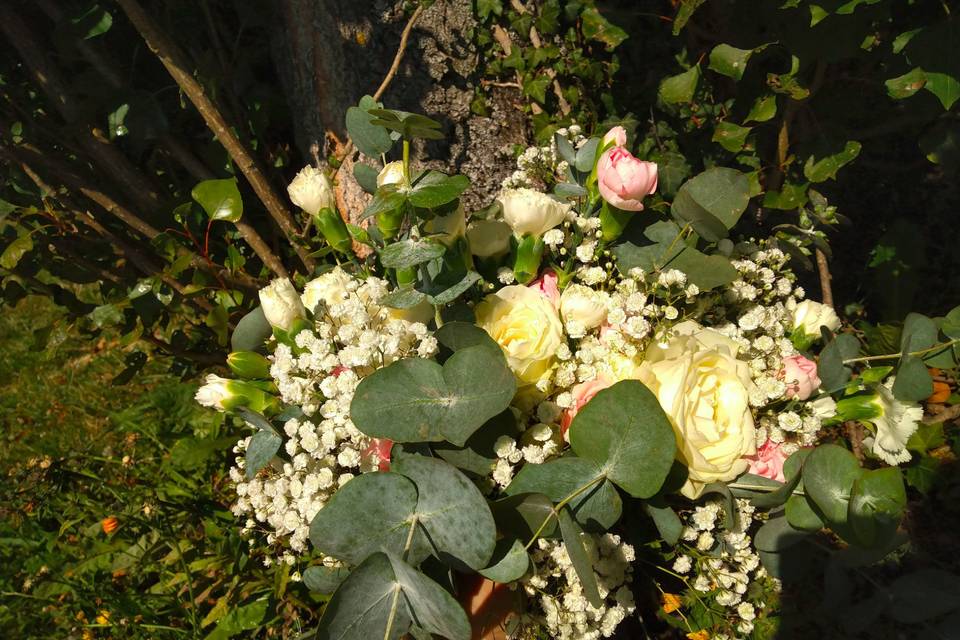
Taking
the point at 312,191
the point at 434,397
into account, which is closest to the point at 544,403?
the point at 434,397

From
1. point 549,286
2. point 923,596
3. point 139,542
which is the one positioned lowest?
point 923,596

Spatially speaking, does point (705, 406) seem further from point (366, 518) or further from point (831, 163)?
point (831, 163)

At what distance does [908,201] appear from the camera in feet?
7.65

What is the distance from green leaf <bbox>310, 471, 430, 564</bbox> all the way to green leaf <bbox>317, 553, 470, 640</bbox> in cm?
5

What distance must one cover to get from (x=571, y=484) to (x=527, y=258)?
1.17 feet

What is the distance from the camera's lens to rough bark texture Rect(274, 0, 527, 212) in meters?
1.45

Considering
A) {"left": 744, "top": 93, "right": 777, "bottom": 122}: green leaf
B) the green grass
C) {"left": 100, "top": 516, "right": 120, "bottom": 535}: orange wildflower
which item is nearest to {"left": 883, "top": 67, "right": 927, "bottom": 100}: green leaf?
{"left": 744, "top": 93, "right": 777, "bottom": 122}: green leaf

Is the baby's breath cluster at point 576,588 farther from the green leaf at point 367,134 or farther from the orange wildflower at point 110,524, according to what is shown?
the orange wildflower at point 110,524

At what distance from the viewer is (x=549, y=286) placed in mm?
994

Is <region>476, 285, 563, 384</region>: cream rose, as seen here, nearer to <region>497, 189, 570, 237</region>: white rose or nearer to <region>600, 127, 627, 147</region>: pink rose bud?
<region>497, 189, 570, 237</region>: white rose

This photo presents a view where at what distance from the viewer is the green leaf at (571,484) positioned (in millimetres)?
816

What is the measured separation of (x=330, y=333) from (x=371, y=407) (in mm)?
211

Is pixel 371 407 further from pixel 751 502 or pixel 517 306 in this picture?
pixel 751 502

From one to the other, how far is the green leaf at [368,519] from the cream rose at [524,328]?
0.22 m
